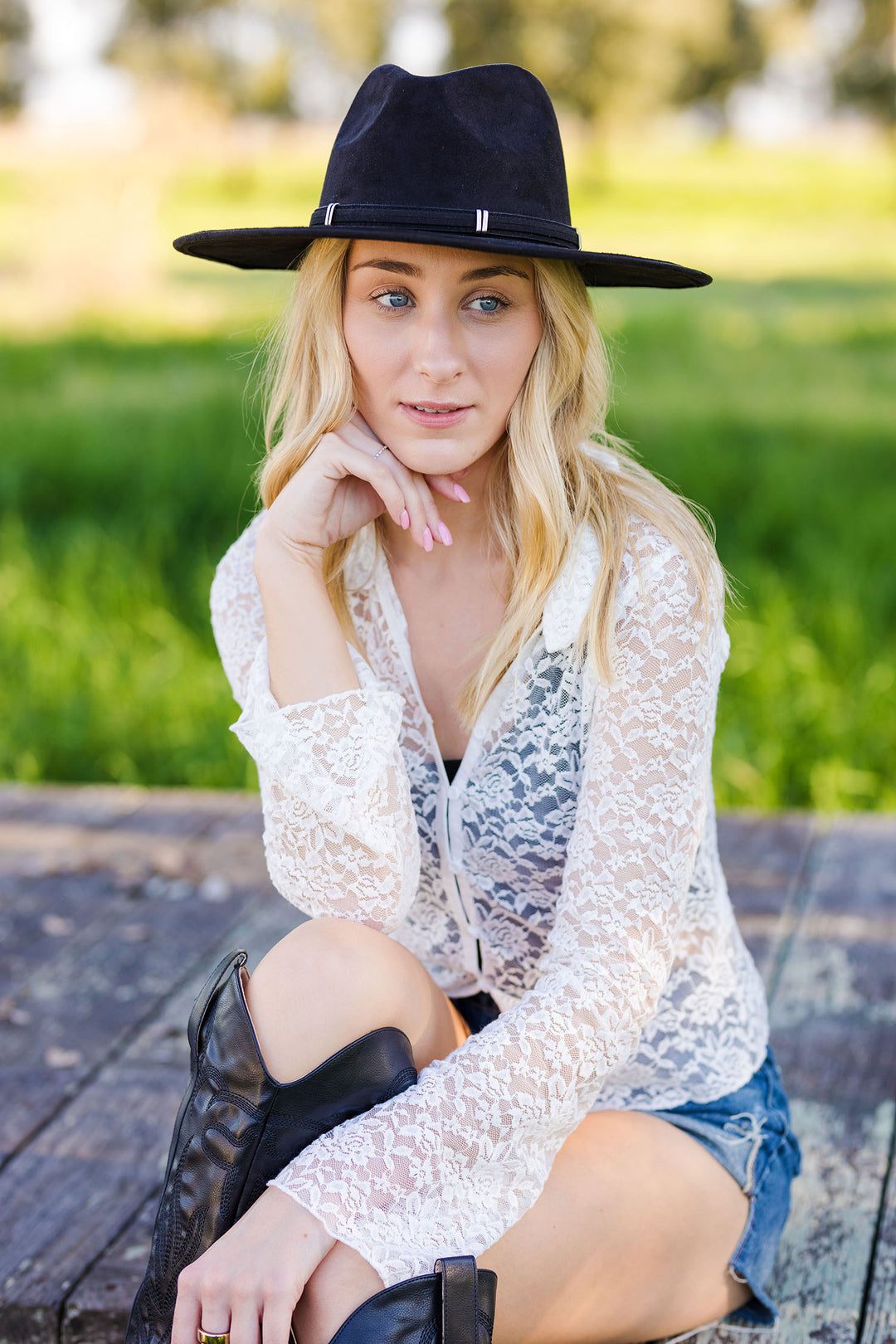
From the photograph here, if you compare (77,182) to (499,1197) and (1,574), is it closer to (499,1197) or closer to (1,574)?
(1,574)

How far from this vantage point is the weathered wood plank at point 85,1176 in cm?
188

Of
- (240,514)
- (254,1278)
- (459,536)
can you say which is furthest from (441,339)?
(240,514)

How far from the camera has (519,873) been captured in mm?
1889

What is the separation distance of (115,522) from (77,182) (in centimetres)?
639

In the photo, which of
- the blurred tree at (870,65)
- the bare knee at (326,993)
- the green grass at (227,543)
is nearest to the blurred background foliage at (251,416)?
the green grass at (227,543)

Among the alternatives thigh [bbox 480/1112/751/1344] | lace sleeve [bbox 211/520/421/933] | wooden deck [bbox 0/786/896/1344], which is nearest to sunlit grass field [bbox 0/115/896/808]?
wooden deck [bbox 0/786/896/1344]

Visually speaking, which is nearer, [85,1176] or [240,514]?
[85,1176]

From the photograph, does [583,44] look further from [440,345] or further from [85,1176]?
[85,1176]

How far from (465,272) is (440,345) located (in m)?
0.09

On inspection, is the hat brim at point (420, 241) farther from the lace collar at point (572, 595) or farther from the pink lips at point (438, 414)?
the lace collar at point (572, 595)

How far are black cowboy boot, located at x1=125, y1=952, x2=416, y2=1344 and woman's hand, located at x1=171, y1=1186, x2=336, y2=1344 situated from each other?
0.09 meters

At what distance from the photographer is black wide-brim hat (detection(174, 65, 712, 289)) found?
163cm

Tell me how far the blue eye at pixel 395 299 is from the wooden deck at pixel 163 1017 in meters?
1.32

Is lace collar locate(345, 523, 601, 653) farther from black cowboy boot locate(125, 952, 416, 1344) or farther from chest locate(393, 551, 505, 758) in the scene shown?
black cowboy boot locate(125, 952, 416, 1344)
